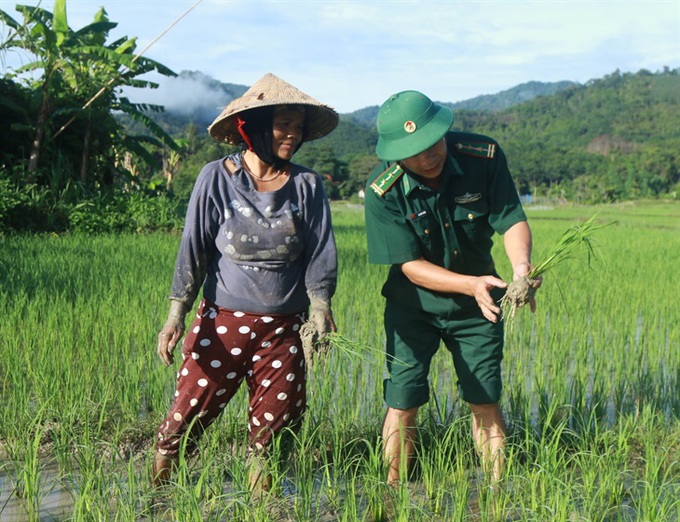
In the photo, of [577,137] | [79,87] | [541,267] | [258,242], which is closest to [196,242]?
[258,242]

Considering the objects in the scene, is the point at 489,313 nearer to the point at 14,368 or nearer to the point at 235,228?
the point at 235,228

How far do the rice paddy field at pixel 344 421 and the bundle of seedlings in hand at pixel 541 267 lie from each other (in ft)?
0.23

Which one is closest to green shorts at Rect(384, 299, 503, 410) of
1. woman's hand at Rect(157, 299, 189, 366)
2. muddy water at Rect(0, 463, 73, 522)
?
woman's hand at Rect(157, 299, 189, 366)

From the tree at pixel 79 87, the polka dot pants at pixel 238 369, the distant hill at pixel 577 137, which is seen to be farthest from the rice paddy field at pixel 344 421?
the distant hill at pixel 577 137

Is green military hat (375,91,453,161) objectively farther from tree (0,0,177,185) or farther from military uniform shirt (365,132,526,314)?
tree (0,0,177,185)

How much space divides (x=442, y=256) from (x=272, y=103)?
29.1 inches

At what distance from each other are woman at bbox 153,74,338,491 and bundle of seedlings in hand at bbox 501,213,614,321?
507mm

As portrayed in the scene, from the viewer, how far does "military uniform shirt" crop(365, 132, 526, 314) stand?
2355mm

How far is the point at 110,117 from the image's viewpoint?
36.3 ft

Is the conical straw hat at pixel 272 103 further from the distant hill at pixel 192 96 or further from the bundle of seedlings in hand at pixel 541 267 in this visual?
the distant hill at pixel 192 96

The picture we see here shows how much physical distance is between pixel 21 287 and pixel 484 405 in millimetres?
3415

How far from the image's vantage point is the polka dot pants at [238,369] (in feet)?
7.36

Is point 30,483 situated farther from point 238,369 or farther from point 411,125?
point 411,125

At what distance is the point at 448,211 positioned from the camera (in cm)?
238
